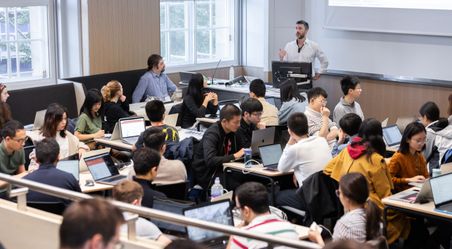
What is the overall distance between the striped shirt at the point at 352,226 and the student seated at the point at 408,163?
5.84 feet

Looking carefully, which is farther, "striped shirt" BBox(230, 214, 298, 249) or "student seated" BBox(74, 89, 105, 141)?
"student seated" BBox(74, 89, 105, 141)

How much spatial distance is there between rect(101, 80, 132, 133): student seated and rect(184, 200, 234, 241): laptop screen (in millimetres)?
3914

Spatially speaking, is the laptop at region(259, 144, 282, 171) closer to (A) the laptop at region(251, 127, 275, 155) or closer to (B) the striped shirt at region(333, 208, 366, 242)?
(A) the laptop at region(251, 127, 275, 155)

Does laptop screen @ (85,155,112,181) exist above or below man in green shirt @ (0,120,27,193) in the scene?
below

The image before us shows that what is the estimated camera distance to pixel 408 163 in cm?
671

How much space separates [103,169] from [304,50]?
559cm

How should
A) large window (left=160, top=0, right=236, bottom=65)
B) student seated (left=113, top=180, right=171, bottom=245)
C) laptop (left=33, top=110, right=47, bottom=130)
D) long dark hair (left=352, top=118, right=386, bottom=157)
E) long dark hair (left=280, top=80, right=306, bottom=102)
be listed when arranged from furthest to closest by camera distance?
large window (left=160, top=0, right=236, bottom=65), long dark hair (left=280, top=80, right=306, bottom=102), laptop (left=33, top=110, right=47, bottom=130), long dark hair (left=352, top=118, right=386, bottom=157), student seated (left=113, top=180, right=171, bottom=245)

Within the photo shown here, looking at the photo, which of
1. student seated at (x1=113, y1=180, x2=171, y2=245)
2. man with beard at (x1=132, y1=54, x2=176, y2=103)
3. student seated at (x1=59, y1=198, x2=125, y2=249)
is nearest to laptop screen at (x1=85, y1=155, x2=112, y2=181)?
student seated at (x1=113, y1=180, x2=171, y2=245)

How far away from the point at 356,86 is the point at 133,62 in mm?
3811

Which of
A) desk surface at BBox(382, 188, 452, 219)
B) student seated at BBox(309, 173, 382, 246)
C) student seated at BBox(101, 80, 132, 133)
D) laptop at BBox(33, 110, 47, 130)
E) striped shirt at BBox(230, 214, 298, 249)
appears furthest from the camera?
student seated at BBox(101, 80, 132, 133)

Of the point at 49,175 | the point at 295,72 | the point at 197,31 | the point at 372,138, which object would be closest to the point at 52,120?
the point at 49,175

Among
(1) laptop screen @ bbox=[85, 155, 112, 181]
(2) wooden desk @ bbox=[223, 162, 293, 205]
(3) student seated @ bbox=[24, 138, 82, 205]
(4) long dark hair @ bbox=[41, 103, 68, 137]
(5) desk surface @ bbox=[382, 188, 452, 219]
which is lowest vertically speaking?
(5) desk surface @ bbox=[382, 188, 452, 219]

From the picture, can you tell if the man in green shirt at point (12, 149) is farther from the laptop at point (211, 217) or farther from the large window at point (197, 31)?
the large window at point (197, 31)

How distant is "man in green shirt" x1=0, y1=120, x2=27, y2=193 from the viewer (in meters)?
6.53
